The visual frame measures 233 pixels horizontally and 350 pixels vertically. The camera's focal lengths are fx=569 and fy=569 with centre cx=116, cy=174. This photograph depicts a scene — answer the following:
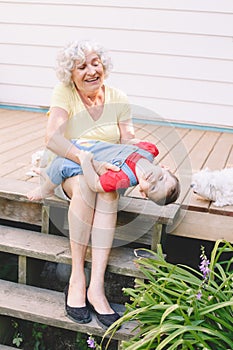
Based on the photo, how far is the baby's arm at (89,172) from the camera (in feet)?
7.22

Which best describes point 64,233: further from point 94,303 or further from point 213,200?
point 213,200

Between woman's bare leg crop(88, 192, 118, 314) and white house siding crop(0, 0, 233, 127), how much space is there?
222cm

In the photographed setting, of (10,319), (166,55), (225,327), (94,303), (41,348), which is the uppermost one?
(166,55)

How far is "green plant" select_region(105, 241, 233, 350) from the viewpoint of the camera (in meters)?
1.88

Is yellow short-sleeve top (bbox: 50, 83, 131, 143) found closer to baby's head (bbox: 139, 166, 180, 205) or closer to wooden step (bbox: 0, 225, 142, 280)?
baby's head (bbox: 139, 166, 180, 205)

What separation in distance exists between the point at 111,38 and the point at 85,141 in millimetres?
2166

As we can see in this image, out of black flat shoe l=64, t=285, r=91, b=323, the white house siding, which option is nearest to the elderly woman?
black flat shoe l=64, t=285, r=91, b=323

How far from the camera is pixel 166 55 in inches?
169

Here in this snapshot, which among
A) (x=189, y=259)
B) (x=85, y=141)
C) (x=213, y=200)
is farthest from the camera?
(x=189, y=259)

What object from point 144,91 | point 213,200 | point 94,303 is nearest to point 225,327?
point 94,303

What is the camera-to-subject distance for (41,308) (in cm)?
235

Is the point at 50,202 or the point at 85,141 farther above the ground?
the point at 85,141

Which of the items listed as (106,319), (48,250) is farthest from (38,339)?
(106,319)

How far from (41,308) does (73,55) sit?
105cm
